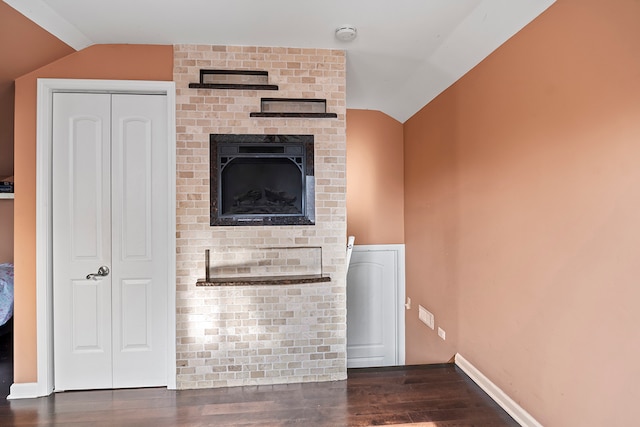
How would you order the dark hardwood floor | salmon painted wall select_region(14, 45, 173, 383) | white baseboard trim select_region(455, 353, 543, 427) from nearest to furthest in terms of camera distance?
white baseboard trim select_region(455, 353, 543, 427)
the dark hardwood floor
salmon painted wall select_region(14, 45, 173, 383)

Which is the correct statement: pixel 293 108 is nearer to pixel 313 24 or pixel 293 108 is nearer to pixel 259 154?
pixel 259 154

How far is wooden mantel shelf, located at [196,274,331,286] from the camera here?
7.64 feet

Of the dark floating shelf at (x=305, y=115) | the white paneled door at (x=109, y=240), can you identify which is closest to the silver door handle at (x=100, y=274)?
the white paneled door at (x=109, y=240)

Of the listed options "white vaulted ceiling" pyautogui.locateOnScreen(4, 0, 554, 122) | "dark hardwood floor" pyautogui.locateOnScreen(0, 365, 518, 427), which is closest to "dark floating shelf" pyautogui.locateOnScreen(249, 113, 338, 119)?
"white vaulted ceiling" pyautogui.locateOnScreen(4, 0, 554, 122)

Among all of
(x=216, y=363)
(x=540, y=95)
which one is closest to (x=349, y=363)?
(x=216, y=363)

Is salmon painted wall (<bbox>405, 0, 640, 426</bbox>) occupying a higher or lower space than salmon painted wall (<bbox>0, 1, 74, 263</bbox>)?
lower

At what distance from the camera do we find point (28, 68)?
7.47ft

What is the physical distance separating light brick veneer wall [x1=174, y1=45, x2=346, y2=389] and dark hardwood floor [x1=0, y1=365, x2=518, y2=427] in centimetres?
16

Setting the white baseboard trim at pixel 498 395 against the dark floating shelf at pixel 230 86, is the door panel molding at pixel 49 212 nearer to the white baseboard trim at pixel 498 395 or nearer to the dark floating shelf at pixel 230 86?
the dark floating shelf at pixel 230 86

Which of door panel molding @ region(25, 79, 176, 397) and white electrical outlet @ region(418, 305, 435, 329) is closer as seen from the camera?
door panel molding @ region(25, 79, 176, 397)

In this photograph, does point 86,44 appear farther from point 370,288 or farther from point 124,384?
point 370,288

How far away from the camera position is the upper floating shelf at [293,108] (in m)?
2.45

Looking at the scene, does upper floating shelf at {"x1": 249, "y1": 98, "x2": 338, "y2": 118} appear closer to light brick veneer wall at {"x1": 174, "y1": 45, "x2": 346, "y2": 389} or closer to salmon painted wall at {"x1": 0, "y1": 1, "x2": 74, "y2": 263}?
light brick veneer wall at {"x1": 174, "y1": 45, "x2": 346, "y2": 389}

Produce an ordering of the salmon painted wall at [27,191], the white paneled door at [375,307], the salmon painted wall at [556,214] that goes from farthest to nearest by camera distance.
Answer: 1. the white paneled door at [375,307]
2. the salmon painted wall at [27,191]
3. the salmon painted wall at [556,214]
